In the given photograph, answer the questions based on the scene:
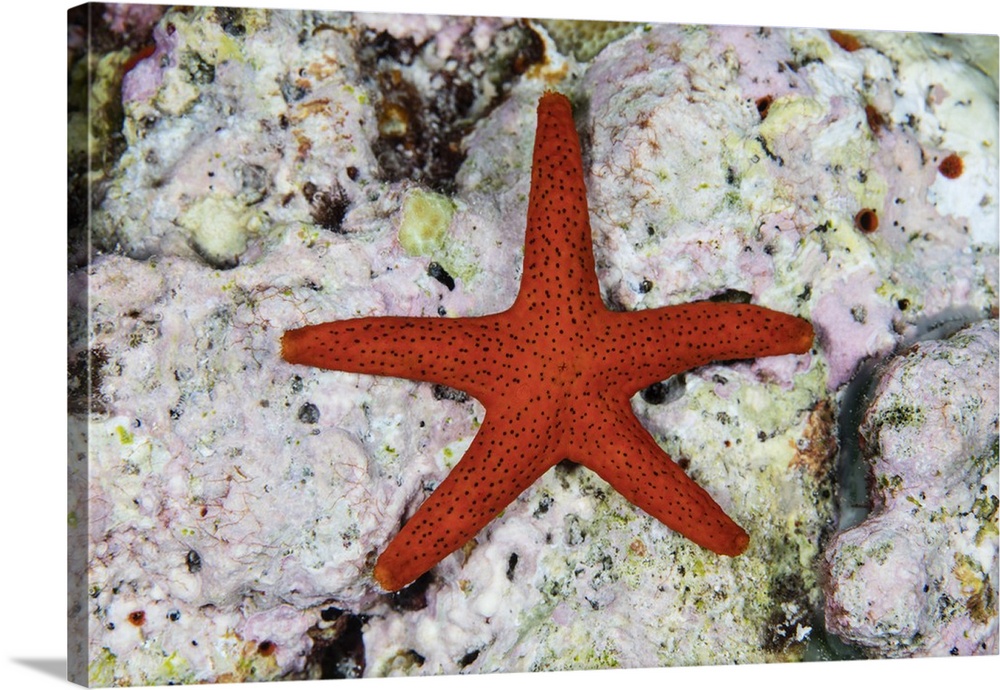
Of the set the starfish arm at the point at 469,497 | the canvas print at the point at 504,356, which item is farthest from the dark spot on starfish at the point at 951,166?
the starfish arm at the point at 469,497

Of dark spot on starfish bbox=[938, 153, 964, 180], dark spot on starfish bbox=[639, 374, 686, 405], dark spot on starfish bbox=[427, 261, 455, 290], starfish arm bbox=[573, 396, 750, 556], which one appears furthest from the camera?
dark spot on starfish bbox=[938, 153, 964, 180]

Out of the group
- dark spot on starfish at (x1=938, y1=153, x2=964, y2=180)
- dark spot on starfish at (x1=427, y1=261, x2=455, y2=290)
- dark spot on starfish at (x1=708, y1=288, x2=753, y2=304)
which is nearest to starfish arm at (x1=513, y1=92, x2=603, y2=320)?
dark spot on starfish at (x1=427, y1=261, x2=455, y2=290)

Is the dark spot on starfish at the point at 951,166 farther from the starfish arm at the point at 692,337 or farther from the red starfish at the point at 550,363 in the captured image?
the red starfish at the point at 550,363

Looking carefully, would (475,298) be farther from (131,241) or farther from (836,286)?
(836,286)

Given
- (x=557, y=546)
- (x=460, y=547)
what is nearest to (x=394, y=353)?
(x=460, y=547)

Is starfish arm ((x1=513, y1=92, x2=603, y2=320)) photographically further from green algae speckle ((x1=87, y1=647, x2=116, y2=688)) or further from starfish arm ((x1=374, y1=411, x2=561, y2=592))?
green algae speckle ((x1=87, y1=647, x2=116, y2=688))
